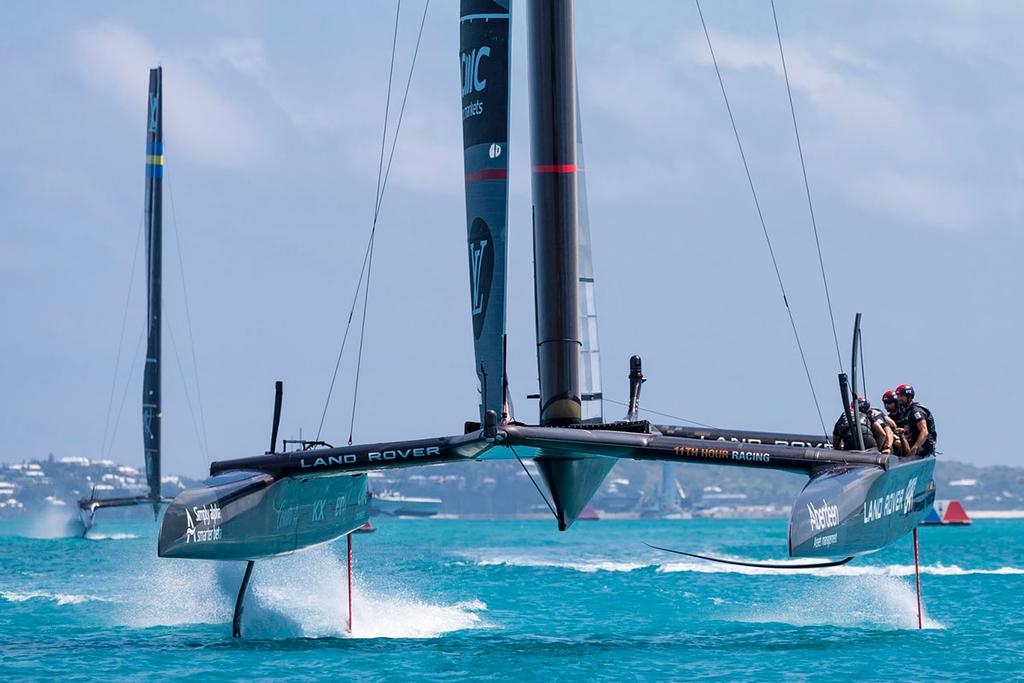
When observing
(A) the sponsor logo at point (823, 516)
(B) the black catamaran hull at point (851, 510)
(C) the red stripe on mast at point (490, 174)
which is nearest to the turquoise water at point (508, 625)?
(B) the black catamaran hull at point (851, 510)

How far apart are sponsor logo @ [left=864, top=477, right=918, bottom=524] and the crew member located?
336 millimetres

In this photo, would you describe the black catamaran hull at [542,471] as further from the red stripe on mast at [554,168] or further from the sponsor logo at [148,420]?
the sponsor logo at [148,420]

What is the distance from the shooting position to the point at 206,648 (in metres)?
12.4

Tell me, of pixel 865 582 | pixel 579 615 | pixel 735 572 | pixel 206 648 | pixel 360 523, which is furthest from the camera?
pixel 735 572

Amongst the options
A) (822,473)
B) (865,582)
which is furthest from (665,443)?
(865,582)

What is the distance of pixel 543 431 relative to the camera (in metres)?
10.0

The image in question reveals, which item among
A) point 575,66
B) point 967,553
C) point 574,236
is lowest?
point 967,553

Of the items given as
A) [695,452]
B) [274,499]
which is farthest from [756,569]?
[695,452]

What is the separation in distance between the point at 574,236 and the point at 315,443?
267cm

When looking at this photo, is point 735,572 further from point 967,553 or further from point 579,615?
point 967,553

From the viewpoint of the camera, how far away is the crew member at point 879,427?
38.3 ft

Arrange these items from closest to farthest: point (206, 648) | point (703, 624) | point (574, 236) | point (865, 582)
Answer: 1. point (574, 236)
2. point (206, 648)
3. point (703, 624)
4. point (865, 582)

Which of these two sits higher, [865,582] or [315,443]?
[315,443]

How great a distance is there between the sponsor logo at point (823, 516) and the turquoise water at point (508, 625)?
4.97 ft
